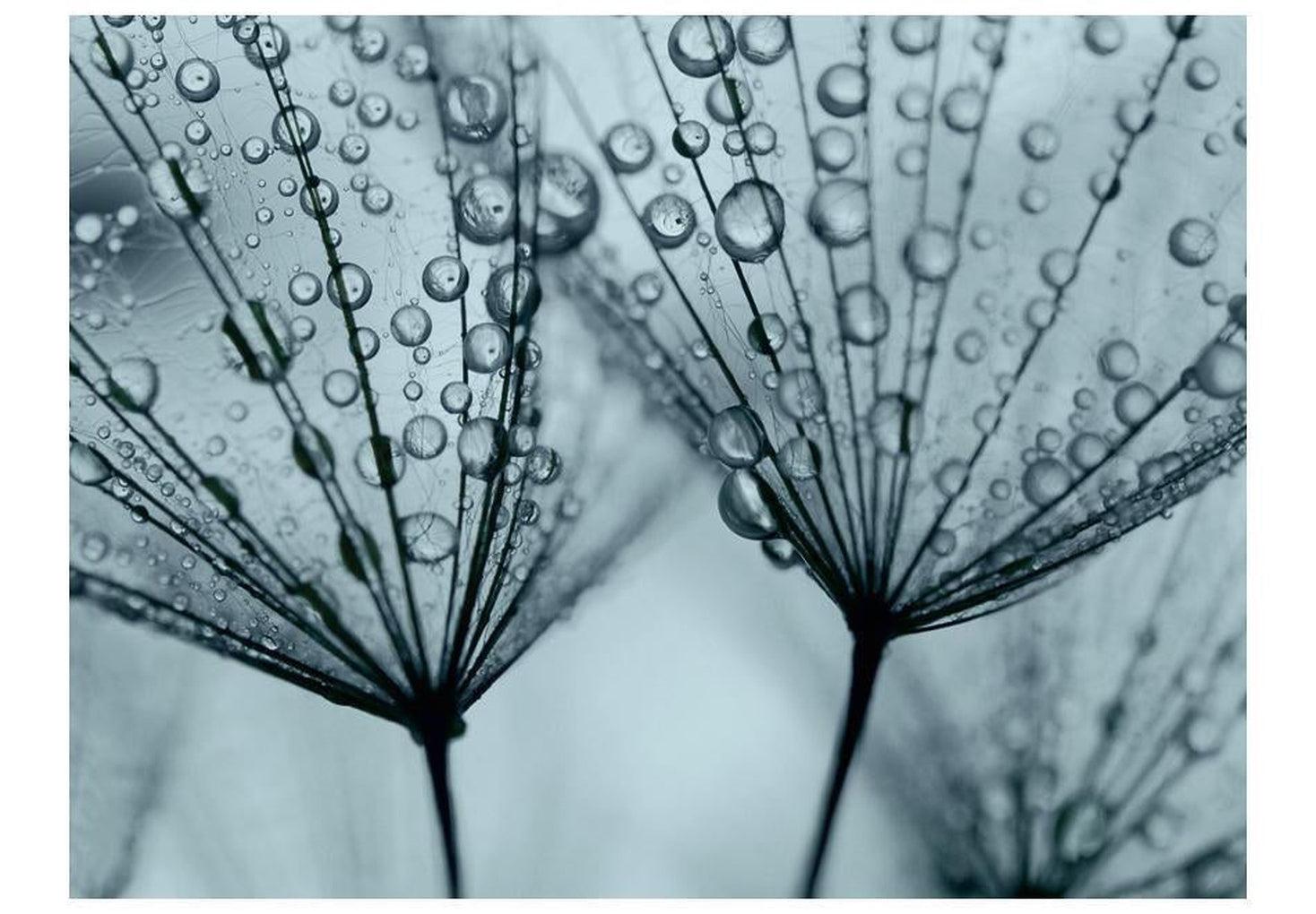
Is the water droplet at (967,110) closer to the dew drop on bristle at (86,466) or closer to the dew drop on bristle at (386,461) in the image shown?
the dew drop on bristle at (386,461)

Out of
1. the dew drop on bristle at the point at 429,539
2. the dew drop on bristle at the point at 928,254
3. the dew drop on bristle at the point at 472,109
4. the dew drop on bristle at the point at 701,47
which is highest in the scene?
the dew drop on bristle at the point at 701,47

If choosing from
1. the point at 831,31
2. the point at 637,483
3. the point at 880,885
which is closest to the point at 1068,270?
the point at 831,31

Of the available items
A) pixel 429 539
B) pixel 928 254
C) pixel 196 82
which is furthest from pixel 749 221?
pixel 196 82

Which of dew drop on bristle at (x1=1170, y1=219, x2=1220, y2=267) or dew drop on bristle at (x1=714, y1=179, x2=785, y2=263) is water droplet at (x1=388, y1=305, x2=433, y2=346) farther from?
dew drop on bristle at (x1=1170, y1=219, x2=1220, y2=267)

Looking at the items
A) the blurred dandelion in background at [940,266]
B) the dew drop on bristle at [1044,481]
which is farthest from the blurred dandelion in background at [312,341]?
the dew drop on bristle at [1044,481]

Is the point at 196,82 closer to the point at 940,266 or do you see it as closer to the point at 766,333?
the point at 766,333

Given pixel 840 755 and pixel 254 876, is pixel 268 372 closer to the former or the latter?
pixel 254 876
